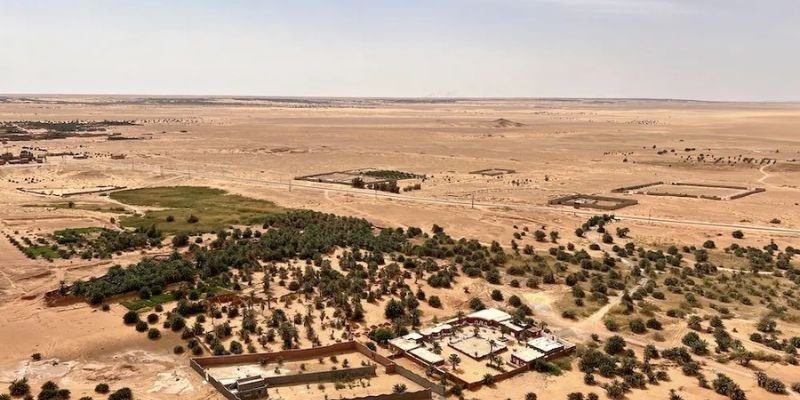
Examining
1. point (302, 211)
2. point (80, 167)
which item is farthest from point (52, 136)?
point (302, 211)

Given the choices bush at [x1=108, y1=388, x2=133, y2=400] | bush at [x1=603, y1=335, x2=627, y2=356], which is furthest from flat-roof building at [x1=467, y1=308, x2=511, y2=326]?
bush at [x1=108, y1=388, x2=133, y2=400]

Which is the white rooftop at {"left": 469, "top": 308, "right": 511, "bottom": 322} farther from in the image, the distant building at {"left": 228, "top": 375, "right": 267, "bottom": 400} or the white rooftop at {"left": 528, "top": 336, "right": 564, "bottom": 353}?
the distant building at {"left": 228, "top": 375, "right": 267, "bottom": 400}

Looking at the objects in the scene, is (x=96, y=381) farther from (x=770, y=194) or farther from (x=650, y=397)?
(x=770, y=194)

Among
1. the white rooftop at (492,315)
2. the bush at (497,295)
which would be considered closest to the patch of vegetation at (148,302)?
the white rooftop at (492,315)

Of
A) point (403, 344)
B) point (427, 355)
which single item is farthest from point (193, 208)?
point (427, 355)

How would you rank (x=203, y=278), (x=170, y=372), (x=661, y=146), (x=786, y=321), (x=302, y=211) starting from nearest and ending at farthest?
(x=170, y=372) → (x=786, y=321) → (x=203, y=278) → (x=302, y=211) → (x=661, y=146)

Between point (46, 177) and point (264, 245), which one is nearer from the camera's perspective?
point (264, 245)
